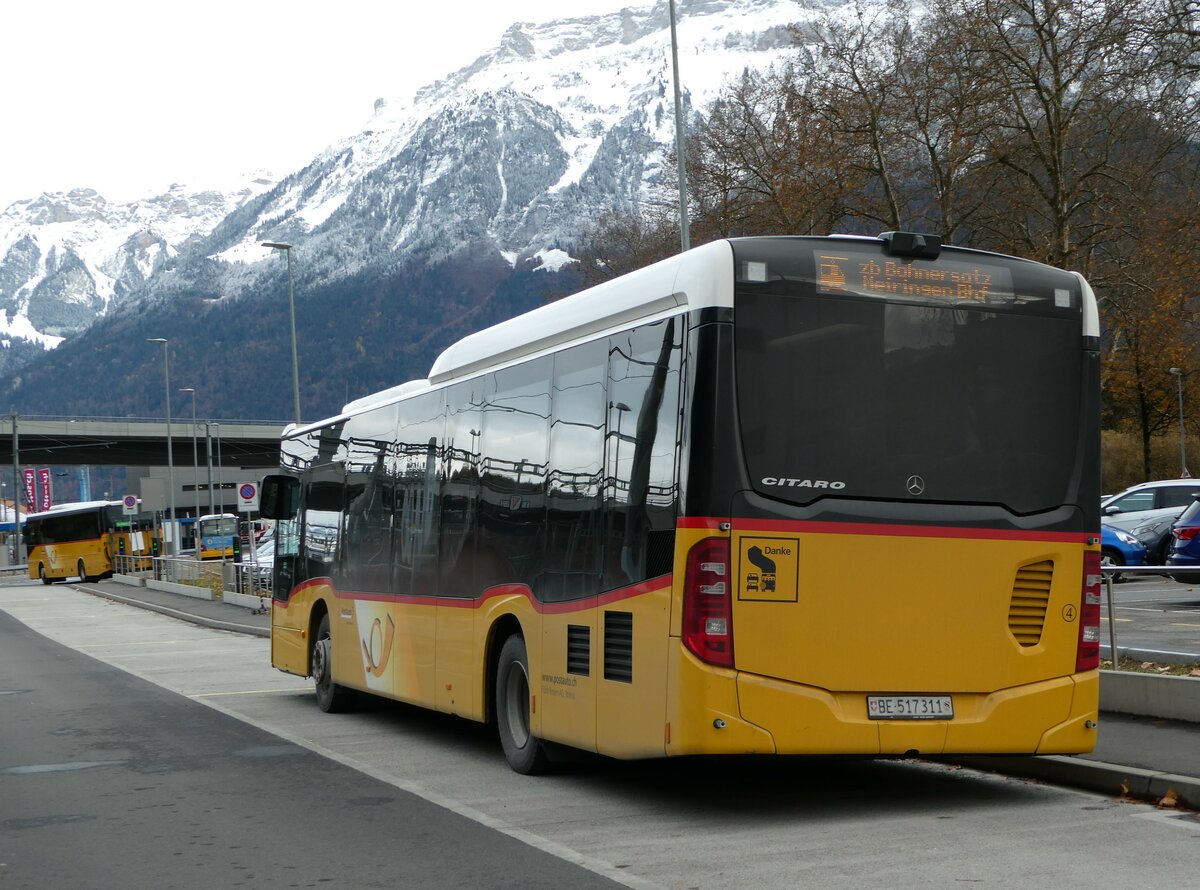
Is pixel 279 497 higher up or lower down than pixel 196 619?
higher up

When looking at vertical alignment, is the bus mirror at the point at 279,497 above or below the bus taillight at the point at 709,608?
A: above

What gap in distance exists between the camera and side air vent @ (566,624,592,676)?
980cm

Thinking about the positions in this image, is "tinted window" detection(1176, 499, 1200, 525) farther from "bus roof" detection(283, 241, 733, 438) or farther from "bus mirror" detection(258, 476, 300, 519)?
"bus roof" detection(283, 241, 733, 438)

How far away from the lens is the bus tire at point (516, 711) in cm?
1096

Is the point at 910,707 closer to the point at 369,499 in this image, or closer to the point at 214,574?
the point at 369,499

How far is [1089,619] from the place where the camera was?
9656mm

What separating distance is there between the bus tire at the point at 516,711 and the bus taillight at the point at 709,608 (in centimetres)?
229

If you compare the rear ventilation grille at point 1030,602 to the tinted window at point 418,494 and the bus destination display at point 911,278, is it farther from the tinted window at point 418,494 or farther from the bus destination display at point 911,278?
the tinted window at point 418,494

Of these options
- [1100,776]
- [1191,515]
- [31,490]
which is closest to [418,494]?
[1100,776]

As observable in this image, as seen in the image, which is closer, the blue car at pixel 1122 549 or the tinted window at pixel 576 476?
the tinted window at pixel 576 476

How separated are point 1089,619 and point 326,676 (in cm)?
865

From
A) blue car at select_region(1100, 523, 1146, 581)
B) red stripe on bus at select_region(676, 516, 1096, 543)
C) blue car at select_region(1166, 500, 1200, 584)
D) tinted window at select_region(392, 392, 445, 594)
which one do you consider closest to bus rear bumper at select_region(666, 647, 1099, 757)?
red stripe on bus at select_region(676, 516, 1096, 543)

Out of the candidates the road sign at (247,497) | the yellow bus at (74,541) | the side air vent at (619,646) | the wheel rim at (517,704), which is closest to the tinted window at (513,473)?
the wheel rim at (517,704)

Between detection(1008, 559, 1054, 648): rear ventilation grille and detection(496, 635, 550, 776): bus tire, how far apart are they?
125 inches
